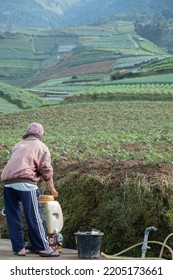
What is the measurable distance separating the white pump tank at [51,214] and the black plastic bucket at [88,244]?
0.70 metres

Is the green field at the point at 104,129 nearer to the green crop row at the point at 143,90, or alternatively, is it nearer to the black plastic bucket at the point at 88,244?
the black plastic bucket at the point at 88,244

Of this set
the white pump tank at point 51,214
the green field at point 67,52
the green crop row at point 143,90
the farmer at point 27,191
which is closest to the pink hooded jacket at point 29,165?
the farmer at point 27,191

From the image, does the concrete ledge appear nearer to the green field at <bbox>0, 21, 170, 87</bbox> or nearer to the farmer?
the farmer

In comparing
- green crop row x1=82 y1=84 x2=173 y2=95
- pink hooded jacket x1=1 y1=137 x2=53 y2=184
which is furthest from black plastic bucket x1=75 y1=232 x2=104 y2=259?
green crop row x1=82 y1=84 x2=173 y2=95

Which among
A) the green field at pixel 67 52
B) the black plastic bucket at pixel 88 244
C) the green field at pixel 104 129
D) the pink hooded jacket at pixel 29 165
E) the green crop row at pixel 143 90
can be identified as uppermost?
the green field at pixel 67 52

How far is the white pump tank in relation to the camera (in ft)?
33.6

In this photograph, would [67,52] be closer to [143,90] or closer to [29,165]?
[143,90]

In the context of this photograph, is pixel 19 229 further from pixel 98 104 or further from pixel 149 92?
pixel 149 92

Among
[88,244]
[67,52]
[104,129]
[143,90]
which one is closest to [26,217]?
[88,244]

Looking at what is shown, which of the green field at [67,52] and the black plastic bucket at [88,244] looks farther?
the green field at [67,52]

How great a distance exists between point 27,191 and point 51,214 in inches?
25.2

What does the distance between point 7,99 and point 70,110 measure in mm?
17673

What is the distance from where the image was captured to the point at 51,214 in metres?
10.2

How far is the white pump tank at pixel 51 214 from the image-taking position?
10.2 metres
